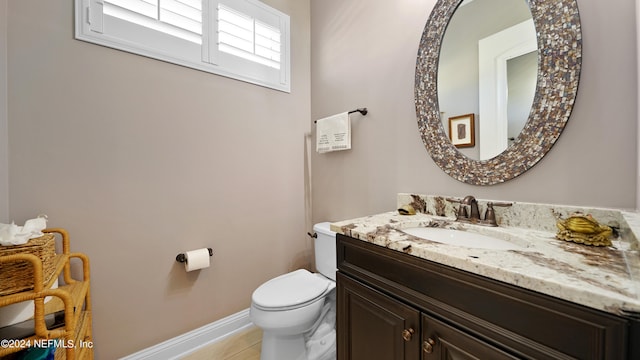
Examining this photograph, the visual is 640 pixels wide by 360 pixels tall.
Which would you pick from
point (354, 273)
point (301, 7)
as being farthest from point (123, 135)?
point (301, 7)

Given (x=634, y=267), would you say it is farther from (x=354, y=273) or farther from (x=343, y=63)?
(x=343, y=63)

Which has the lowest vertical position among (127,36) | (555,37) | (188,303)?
(188,303)

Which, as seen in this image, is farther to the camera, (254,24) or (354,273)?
(254,24)

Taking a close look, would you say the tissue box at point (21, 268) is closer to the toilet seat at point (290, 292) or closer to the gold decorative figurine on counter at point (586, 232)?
the toilet seat at point (290, 292)

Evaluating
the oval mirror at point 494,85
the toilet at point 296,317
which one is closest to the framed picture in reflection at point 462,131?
the oval mirror at point 494,85

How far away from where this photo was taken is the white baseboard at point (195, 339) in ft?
4.57

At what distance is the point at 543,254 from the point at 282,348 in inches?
50.8

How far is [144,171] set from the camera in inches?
54.7

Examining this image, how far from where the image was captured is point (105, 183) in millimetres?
1281

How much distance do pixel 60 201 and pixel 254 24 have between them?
62.5 inches

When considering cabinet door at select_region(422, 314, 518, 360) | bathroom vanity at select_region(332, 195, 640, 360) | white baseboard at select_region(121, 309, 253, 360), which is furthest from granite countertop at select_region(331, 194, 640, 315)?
white baseboard at select_region(121, 309, 253, 360)

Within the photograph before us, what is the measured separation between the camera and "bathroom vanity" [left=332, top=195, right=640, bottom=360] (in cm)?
46

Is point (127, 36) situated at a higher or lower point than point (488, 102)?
higher

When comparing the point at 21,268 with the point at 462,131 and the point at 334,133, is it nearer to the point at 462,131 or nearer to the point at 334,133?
the point at 334,133
